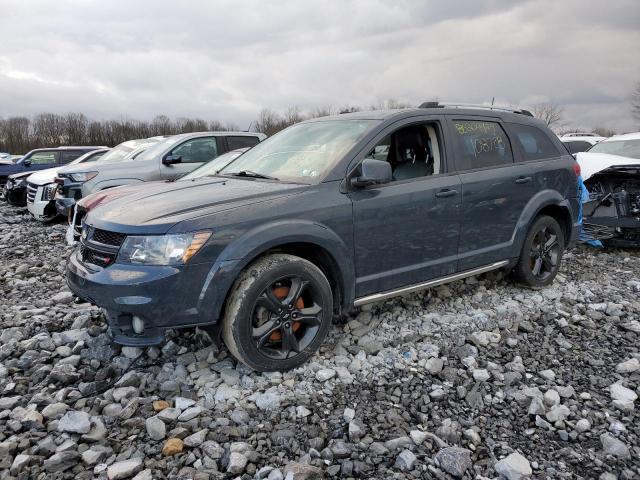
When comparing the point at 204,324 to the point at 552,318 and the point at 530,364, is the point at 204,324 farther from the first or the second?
the point at 552,318

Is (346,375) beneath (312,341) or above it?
beneath

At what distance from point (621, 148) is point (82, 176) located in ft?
30.9

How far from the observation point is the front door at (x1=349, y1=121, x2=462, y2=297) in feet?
11.7

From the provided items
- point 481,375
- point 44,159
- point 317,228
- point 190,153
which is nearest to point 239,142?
point 190,153

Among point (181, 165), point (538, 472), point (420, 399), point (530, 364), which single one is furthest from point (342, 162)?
point (181, 165)

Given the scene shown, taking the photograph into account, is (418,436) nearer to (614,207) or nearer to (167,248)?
(167,248)

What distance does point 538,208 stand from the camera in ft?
15.5

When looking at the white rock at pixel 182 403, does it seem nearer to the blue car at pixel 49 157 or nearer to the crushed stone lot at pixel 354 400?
the crushed stone lot at pixel 354 400

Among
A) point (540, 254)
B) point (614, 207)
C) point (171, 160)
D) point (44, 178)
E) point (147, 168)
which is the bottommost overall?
point (540, 254)

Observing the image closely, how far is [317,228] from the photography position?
3.30 m

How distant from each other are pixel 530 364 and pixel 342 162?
199cm

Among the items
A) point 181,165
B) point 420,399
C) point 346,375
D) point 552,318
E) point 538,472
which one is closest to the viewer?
point 538,472

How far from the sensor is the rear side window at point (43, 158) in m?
16.2

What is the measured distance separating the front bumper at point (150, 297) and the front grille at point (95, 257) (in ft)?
0.22
